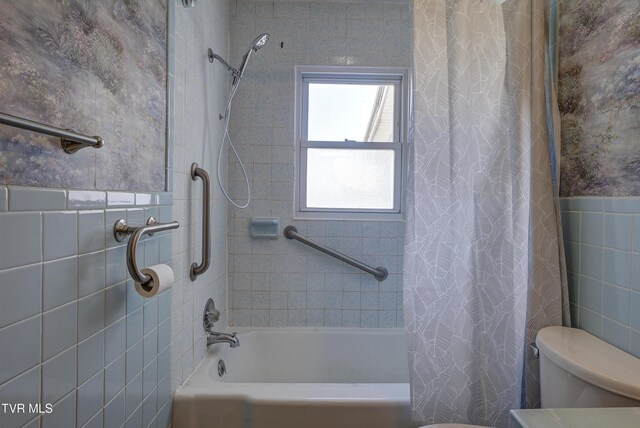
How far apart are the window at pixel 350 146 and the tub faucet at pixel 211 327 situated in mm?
776

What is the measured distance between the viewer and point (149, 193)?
112 cm

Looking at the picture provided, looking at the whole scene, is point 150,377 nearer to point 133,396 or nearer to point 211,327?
point 133,396

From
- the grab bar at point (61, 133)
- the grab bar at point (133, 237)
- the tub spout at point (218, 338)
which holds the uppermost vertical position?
the grab bar at point (61, 133)

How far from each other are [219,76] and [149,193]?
111 centimetres

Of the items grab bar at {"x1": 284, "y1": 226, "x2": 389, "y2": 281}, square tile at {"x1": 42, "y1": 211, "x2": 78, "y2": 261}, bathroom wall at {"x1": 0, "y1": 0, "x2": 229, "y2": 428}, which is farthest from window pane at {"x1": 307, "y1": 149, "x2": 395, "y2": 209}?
square tile at {"x1": 42, "y1": 211, "x2": 78, "y2": 261}

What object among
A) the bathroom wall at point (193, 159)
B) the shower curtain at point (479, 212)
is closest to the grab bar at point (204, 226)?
the bathroom wall at point (193, 159)

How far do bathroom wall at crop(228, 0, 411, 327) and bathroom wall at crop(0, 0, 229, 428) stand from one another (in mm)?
517

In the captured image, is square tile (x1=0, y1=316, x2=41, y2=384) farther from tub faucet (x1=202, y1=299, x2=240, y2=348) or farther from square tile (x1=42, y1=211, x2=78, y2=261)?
tub faucet (x1=202, y1=299, x2=240, y2=348)

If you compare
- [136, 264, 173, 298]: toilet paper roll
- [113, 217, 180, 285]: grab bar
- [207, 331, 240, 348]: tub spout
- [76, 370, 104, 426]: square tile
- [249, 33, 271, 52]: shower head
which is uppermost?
[249, 33, 271, 52]: shower head

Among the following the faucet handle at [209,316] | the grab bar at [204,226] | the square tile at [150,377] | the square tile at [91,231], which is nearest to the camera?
the square tile at [91,231]

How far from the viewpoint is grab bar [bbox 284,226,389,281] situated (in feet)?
6.92

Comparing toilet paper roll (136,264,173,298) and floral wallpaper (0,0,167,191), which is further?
toilet paper roll (136,264,173,298)

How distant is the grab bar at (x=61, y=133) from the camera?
54 centimetres

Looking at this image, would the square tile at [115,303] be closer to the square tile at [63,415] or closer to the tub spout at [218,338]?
Result: the square tile at [63,415]
